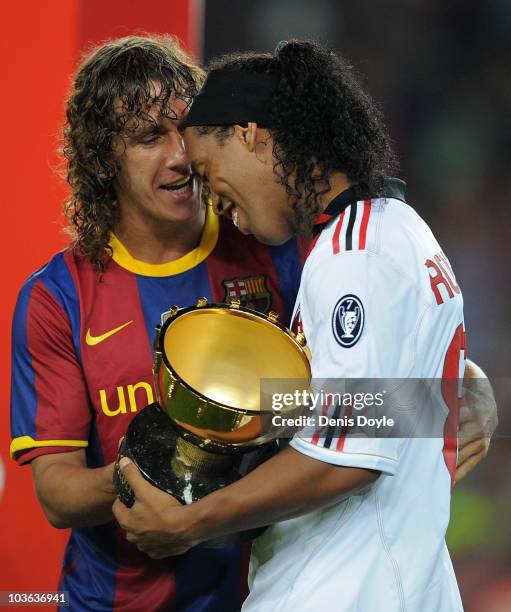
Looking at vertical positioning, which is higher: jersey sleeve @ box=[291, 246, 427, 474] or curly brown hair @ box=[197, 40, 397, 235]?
curly brown hair @ box=[197, 40, 397, 235]

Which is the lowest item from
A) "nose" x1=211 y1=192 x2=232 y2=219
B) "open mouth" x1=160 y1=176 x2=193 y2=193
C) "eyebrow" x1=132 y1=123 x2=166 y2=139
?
"open mouth" x1=160 y1=176 x2=193 y2=193

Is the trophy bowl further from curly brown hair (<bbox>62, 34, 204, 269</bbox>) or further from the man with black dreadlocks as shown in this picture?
curly brown hair (<bbox>62, 34, 204, 269</bbox>)

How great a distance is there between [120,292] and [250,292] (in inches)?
9.4

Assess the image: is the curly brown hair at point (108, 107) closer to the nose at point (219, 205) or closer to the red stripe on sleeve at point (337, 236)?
the nose at point (219, 205)

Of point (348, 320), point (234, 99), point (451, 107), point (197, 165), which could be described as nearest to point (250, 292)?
point (197, 165)

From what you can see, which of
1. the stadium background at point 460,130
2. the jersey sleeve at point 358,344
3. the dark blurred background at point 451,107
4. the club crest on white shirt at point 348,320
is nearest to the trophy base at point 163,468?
the jersey sleeve at point 358,344

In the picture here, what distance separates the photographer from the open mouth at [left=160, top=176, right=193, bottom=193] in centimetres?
167

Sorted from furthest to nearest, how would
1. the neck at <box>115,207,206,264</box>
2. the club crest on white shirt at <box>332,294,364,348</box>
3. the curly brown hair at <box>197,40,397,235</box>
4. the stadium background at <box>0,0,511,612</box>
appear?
the stadium background at <box>0,0,511,612</box> → the neck at <box>115,207,206,264</box> → the curly brown hair at <box>197,40,397,235</box> → the club crest on white shirt at <box>332,294,364,348</box>

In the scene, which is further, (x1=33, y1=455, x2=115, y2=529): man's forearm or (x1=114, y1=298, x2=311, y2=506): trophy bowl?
(x1=33, y1=455, x2=115, y2=529): man's forearm

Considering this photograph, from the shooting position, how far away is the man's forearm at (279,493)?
1.21 meters

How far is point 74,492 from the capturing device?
1514 millimetres

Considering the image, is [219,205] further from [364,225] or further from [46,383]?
[46,383]

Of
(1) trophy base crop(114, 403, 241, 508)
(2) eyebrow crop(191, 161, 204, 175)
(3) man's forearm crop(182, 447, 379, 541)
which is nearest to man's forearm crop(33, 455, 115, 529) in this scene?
(1) trophy base crop(114, 403, 241, 508)

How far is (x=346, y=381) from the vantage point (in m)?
1.19
